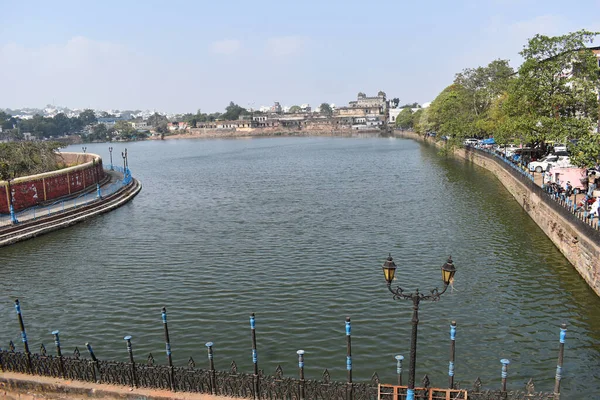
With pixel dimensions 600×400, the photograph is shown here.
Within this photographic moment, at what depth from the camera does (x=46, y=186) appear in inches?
1622

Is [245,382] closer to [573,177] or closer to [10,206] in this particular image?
[573,177]

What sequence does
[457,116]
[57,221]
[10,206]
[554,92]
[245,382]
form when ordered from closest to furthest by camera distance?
[245,382]
[10,206]
[57,221]
[554,92]
[457,116]

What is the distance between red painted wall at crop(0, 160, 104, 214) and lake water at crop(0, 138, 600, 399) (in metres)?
5.72

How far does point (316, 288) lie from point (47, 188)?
29.6 meters

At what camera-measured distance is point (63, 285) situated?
2459 centimetres

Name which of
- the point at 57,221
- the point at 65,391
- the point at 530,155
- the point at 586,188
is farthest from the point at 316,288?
the point at 530,155

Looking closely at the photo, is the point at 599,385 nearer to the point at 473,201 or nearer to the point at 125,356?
the point at 125,356

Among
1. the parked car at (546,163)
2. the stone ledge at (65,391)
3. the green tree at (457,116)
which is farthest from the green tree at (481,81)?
the stone ledge at (65,391)

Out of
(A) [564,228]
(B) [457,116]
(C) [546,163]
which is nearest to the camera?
(A) [564,228]

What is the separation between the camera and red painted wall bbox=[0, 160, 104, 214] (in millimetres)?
37438

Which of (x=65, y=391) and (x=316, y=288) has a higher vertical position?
(x=65, y=391)

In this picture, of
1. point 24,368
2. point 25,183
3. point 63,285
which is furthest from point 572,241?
point 25,183

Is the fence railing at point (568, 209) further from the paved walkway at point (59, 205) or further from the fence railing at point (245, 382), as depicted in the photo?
the paved walkway at point (59, 205)

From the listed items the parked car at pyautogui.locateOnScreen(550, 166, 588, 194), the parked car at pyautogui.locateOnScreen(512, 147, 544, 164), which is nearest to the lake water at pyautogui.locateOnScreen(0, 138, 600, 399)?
the parked car at pyautogui.locateOnScreen(550, 166, 588, 194)
